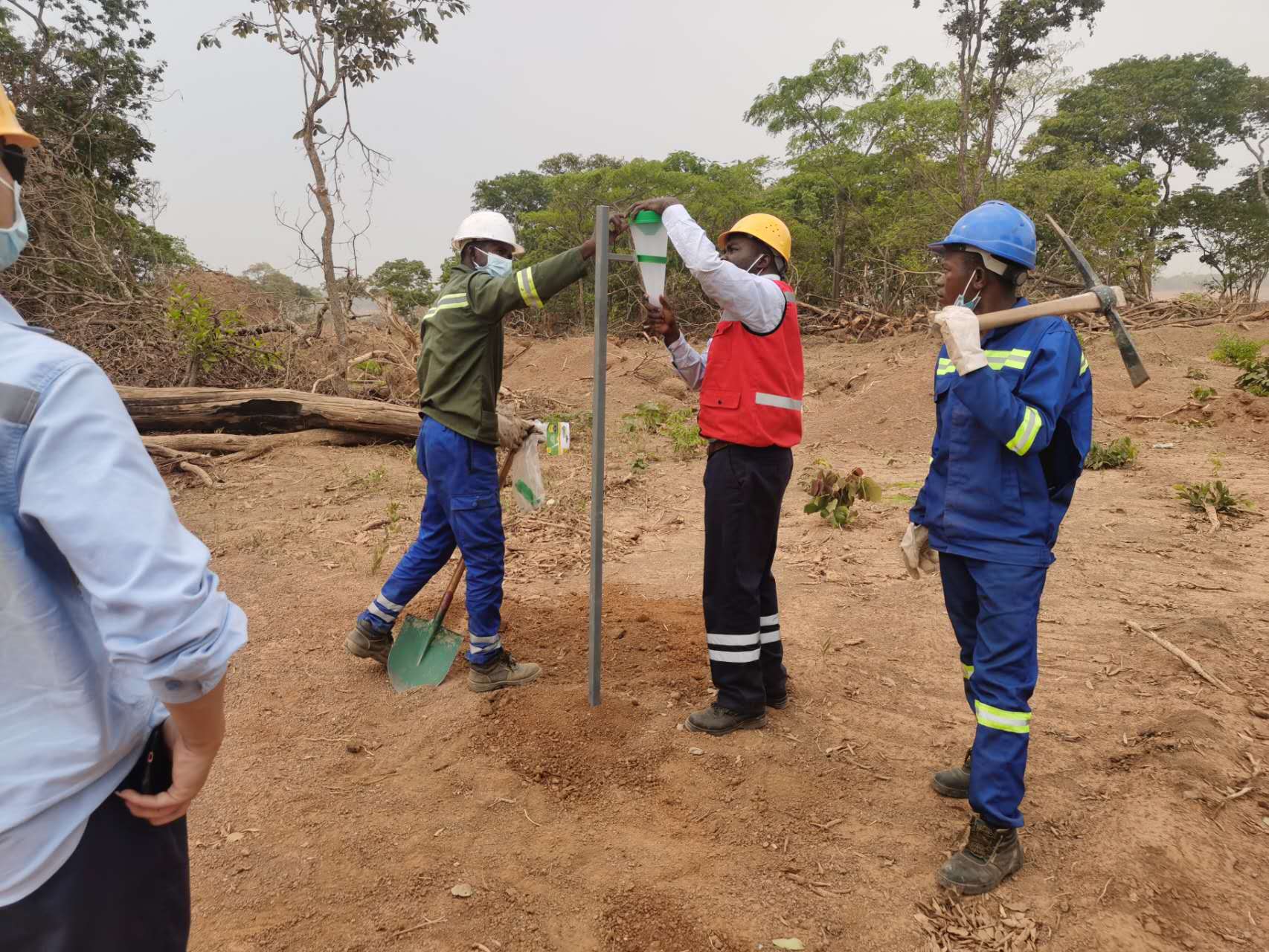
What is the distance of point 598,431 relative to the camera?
10.6ft

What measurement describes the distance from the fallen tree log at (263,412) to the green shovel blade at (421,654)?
5202 mm

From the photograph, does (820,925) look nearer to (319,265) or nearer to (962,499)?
(962,499)

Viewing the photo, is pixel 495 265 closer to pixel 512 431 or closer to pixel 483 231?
pixel 483 231

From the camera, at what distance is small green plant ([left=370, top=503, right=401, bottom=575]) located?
18.0 ft

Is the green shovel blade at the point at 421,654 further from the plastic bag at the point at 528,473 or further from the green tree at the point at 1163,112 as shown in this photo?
the green tree at the point at 1163,112

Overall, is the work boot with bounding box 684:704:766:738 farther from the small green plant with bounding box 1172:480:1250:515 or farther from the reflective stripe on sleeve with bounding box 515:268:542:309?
the small green plant with bounding box 1172:480:1250:515

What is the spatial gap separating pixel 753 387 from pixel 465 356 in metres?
1.39

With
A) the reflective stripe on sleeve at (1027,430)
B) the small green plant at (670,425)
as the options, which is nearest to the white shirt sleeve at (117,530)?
the reflective stripe on sleeve at (1027,430)

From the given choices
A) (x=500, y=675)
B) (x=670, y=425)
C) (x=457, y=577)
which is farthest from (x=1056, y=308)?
(x=670, y=425)

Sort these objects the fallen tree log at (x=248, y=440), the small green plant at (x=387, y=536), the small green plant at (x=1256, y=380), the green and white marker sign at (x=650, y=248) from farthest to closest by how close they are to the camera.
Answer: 1. the small green plant at (x=1256, y=380)
2. the fallen tree log at (x=248, y=440)
3. the small green plant at (x=387, y=536)
4. the green and white marker sign at (x=650, y=248)

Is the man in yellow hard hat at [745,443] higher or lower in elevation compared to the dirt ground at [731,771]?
higher

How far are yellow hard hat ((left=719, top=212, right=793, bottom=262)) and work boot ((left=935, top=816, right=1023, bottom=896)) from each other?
226 cm

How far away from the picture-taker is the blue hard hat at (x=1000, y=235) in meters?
2.49

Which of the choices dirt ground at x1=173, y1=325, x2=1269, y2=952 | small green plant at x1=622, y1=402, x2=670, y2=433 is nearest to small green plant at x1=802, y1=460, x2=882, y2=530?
dirt ground at x1=173, y1=325, x2=1269, y2=952
